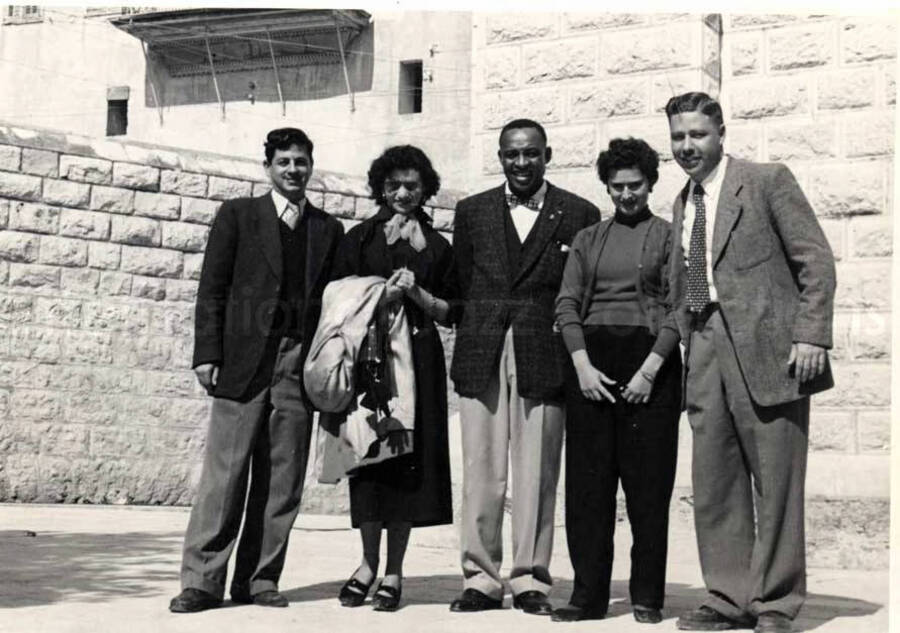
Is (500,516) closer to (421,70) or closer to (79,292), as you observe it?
(79,292)

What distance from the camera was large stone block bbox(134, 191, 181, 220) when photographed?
416 inches

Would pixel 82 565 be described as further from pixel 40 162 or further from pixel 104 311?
pixel 40 162

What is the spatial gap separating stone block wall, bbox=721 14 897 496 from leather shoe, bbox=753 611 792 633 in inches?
92.4

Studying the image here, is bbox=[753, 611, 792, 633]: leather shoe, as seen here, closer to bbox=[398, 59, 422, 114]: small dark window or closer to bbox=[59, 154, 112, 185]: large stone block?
bbox=[59, 154, 112, 185]: large stone block

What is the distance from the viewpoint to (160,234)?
10656 millimetres

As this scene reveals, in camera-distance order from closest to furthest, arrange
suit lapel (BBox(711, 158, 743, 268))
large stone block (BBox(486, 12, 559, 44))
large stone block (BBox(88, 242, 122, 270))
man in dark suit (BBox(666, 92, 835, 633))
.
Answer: man in dark suit (BBox(666, 92, 835, 633)) < suit lapel (BBox(711, 158, 743, 268)) < large stone block (BBox(486, 12, 559, 44)) < large stone block (BBox(88, 242, 122, 270))

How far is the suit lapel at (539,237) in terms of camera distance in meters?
5.72

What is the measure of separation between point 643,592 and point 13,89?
2996 cm

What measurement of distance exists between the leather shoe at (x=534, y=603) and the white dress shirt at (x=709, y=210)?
138 cm

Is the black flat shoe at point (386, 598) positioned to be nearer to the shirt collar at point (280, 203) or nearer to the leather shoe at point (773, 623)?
the leather shoe at point (773, 623)

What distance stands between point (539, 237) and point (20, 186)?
5.62 meters

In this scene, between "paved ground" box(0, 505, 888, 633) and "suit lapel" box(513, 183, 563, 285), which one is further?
"suit lapel" box(513, 183, 563, 285)

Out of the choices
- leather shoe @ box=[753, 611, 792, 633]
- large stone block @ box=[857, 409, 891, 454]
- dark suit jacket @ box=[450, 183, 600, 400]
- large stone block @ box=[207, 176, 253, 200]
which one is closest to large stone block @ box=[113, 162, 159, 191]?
large stone block @ box=[207, 176, 253, 200]

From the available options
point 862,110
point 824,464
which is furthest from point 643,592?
point 862,110
